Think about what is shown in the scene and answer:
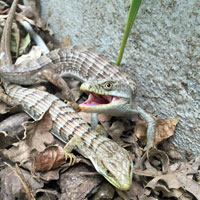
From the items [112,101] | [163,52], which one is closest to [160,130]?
[112,101]

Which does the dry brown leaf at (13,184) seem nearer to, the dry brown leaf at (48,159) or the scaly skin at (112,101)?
the dry brown leaf at (48,159)

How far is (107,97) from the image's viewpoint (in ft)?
9.04

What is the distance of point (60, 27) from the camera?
4.36 meters

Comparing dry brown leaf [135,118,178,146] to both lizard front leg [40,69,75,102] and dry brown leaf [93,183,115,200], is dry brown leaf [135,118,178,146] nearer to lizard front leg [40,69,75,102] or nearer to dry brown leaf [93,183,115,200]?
dry brown leaf [93,183,115,200]

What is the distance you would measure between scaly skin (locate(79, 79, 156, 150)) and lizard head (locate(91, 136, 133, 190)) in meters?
0.43

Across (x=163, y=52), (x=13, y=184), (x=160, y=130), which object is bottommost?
(x=13, y=184)

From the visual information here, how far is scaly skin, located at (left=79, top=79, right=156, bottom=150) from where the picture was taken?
2.41 meters

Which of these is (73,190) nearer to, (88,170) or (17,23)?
(88,170)

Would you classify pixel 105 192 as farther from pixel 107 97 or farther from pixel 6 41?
pixel 6 41

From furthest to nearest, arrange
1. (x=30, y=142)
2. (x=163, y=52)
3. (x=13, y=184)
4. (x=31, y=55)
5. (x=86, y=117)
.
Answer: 1. (x=31, y=55)
2. (x=86, y=117)
3. (x=163, y=52)
4. (x=30, y=142)
5. (x=13, y=184)

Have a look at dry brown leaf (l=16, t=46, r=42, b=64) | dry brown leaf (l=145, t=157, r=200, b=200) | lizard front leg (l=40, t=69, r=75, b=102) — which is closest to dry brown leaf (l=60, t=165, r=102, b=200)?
dry brown leaf (l=145, t=157, r=200, b=200)

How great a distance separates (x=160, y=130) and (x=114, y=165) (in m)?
0.88

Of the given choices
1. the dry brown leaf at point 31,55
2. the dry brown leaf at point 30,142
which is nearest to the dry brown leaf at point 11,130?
the dry brown leaf at point 30,142

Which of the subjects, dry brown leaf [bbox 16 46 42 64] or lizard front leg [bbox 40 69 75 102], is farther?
dry brown leaf [bbox 16 46 42 64]
